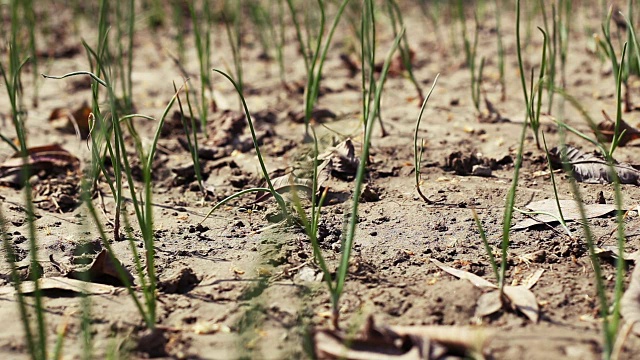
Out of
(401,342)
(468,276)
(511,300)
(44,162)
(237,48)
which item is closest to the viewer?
(401,342)

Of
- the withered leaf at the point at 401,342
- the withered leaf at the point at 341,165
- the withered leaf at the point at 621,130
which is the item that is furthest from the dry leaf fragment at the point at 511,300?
the withered leaf at the point at 621,130

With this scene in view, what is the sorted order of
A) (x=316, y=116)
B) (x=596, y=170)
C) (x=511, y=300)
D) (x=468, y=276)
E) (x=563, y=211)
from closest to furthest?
(x=511, y=300)
(x=468, y=276)
(x=563, y=211)
(x=596, y=170)
(x=316, y=116)

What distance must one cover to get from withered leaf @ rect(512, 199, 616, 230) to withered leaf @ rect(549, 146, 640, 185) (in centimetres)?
13

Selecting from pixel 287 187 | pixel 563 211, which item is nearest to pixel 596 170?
pixel 563 211

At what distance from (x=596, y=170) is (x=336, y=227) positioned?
73 cm

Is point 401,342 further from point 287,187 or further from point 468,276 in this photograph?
point 287,187

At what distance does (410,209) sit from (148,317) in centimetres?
80

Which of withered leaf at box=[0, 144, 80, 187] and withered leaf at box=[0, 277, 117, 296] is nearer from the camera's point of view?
withered leaf at box=[0, 277, 117, 296]

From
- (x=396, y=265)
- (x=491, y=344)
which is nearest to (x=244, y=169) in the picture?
(x=396, y=265)

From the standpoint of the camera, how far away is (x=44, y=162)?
2617 mm

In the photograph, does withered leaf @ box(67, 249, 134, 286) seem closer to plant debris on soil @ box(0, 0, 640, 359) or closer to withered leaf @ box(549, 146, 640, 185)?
plant debris on soil @ box(0, 0, 640, 359)

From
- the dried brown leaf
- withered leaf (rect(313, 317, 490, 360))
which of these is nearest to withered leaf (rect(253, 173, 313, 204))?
the dried brown leaf

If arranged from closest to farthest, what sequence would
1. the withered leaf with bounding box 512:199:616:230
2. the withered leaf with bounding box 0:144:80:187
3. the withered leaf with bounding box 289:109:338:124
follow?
the withered leaf with bounding box 512:199:616:230 → the withered leaf with bounding box 0:144:80:187 → the withered leaf with bounding box 289:109:338:124

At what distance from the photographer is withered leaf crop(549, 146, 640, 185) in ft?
7.10
